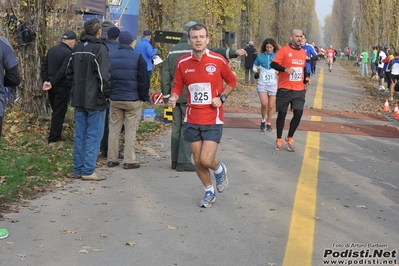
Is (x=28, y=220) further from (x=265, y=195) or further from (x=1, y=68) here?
(x=265, y=195)

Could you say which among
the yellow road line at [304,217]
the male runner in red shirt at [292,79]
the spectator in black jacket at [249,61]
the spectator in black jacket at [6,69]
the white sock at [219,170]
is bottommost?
the spectator in black jacket at [249,61]

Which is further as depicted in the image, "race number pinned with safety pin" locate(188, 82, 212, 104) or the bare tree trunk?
the bare tree trunk

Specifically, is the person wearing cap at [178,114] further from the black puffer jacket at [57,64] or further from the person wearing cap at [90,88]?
the black puffer jacket at [57,64]

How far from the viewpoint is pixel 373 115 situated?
19.4 m

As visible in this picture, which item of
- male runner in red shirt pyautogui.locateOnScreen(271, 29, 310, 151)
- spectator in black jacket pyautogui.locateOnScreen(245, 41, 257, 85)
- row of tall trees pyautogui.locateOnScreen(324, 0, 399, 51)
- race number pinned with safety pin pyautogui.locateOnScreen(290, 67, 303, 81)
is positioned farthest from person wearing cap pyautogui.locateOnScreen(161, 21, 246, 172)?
row of tall trees pyautogui.locateOnScreen(324, 0, 399, 51)

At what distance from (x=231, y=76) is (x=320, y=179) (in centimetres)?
255

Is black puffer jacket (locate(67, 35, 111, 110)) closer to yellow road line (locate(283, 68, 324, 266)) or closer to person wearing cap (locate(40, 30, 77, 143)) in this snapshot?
person wearing cap (locate(40, 30, 77, 143))

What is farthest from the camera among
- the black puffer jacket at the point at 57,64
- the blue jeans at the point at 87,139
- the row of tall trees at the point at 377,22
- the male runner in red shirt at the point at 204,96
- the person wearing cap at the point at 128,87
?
the row of tall trees at the point at 377,22

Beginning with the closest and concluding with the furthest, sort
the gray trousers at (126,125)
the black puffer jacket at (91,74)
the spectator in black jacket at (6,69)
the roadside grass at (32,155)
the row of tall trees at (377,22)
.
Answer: the spectator in black jacket at (6,69) → the roadside grass at (32,155) → the black puffer jacket at (91,74) → the gray trousers at (126,125) → the row of tall trees at (377,22)

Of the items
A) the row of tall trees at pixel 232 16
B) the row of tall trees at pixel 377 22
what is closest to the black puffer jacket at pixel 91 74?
the row of tall trees at pixel 232 16

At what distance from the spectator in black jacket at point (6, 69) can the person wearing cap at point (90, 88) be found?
7.84 feet

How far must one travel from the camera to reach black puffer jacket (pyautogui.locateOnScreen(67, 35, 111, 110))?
9.30 metres

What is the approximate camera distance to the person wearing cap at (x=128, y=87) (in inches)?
401

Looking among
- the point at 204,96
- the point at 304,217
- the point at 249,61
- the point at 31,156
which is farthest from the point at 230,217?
the point at 249,61
